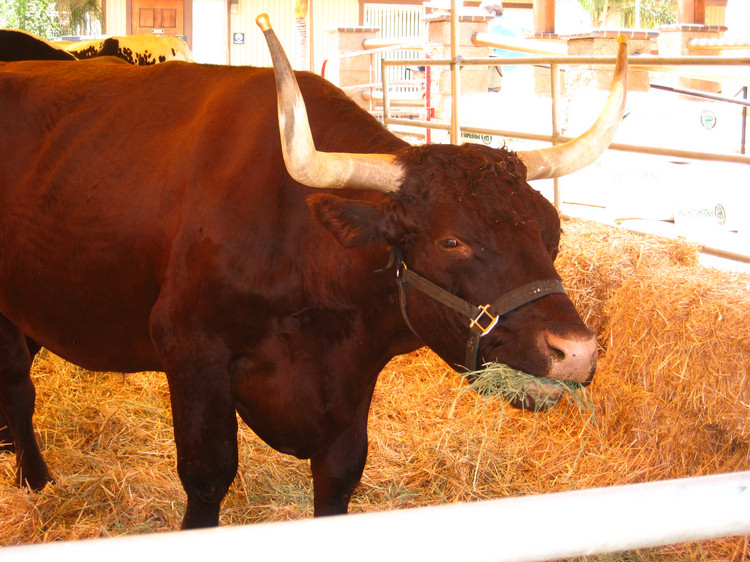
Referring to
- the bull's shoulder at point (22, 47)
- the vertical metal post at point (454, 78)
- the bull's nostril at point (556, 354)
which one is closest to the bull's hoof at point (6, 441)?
the bull's shoulder at point (22, 47)

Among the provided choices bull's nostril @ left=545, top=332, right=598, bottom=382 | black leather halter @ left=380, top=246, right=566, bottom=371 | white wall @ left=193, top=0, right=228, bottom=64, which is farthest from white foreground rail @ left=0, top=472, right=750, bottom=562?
white wall @ left=193, top=0, right=228, bottom=64

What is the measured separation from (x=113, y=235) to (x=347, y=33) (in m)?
14.5

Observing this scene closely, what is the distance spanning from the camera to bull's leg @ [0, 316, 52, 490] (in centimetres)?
378

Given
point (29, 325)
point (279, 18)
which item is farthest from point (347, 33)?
point (29, 325)

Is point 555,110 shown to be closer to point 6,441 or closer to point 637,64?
point 637,64

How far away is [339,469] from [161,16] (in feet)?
71.5

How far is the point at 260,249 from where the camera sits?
2.69 metres

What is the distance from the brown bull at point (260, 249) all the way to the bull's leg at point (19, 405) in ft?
0.78

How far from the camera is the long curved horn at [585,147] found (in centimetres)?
268

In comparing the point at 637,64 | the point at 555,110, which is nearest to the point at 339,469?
the point at 637,64

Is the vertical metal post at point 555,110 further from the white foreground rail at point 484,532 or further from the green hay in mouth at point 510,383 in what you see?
the white foreground rail at point 484,532

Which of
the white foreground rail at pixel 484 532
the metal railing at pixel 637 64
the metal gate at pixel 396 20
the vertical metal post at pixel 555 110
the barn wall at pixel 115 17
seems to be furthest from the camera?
the metal gate at pixel 396 20

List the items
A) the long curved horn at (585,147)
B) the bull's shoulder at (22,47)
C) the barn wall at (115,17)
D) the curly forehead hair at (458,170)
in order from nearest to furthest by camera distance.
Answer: the curly forehead hair at (458,170) < the long curved horn at (585,147) < the bull's shoulder at (22,47) < the barn wall at (115,17)

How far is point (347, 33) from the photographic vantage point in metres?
16.7
